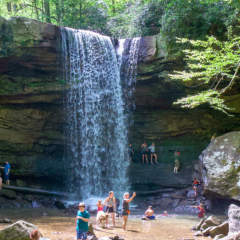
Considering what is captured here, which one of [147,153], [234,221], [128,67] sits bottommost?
[147,153]

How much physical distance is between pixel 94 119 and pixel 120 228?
30.0 feet

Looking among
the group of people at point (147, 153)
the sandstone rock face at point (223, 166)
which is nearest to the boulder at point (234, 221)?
the sandstone rock face at point (223, 166)

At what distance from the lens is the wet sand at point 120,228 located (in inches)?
352

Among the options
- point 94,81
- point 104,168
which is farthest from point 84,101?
point 104,168

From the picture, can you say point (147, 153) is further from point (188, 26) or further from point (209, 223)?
point (209, 223)

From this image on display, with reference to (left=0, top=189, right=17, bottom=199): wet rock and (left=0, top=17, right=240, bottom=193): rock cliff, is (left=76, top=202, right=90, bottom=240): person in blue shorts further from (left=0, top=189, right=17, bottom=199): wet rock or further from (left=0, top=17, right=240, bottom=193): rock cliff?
(left=0, top=17, right=240, bottom=193): rock cliff

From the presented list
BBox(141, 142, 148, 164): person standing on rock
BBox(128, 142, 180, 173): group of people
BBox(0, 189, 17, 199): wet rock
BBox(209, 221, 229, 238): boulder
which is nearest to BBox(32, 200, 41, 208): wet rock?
BBox(0, 189, 17, 199): wet rock

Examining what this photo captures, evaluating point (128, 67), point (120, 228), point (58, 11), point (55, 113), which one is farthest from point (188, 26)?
point (58, 11)

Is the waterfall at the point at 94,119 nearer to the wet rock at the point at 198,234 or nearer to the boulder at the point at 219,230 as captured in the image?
the wet rock at the point at 198,234

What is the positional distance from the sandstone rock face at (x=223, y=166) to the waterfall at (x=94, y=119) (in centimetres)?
514

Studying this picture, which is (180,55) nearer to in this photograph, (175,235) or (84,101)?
(84,101)

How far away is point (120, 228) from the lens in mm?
10023

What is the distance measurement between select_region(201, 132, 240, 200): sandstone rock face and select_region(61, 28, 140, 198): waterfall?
202 inches

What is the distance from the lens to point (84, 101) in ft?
59.8
